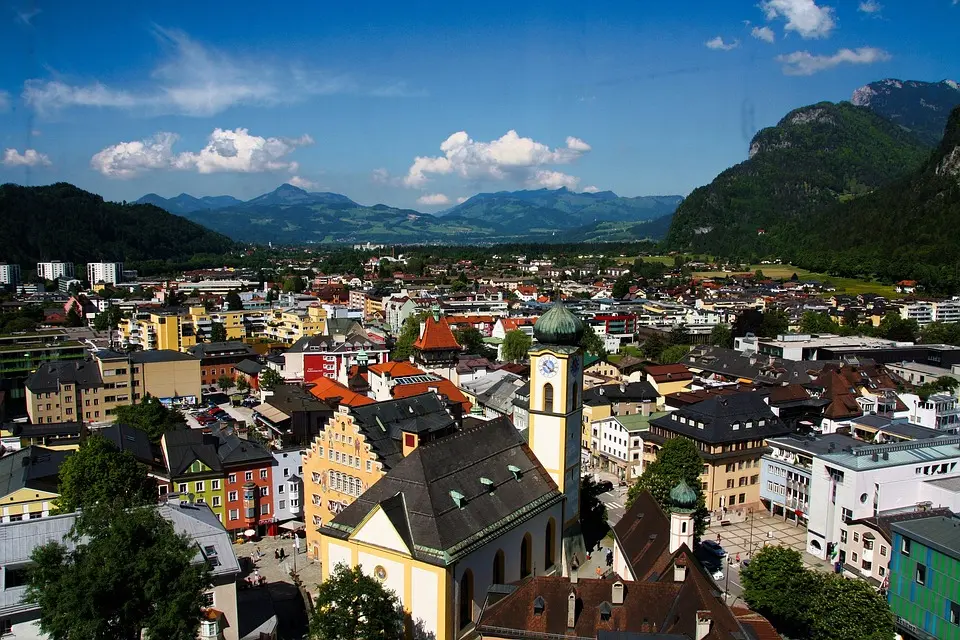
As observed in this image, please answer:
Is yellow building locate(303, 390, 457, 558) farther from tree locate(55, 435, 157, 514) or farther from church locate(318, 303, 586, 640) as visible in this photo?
tree locate(55, 435, 157, 514)

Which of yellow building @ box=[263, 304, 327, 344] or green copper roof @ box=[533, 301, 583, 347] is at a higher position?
green copper roof @ box=[533, 301, 583, 347]

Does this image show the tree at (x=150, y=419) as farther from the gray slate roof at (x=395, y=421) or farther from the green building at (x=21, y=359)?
the green building at (x=21, y=359)

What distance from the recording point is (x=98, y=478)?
115 ft

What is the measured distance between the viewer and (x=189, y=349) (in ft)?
279

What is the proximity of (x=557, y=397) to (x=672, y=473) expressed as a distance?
11.2 m

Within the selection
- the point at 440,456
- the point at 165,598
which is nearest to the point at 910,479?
the point at 440,456

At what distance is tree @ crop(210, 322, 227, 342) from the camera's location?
10038 centimetres

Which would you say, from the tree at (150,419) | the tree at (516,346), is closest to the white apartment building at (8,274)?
the tree at (516,346)

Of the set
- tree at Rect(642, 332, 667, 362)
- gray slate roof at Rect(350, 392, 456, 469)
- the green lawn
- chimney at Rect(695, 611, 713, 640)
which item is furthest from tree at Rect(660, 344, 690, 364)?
the green lawn

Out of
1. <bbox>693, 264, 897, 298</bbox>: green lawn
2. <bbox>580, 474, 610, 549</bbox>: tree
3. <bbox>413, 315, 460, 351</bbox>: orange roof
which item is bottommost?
<bbox>580, 474, 610, 549</bbox>: tree

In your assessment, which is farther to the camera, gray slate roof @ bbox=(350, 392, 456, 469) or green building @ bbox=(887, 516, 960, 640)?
gray slate roof @ bbox=(350, 392, 456, 469)

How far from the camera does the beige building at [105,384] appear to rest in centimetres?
6325

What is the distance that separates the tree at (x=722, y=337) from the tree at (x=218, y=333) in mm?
66169

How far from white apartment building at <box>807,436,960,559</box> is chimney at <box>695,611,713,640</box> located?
18.1m
